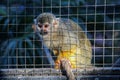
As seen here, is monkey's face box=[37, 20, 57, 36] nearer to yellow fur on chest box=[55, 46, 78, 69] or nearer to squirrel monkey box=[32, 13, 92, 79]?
squirrel monkey box=[32, 13, 92, 79]

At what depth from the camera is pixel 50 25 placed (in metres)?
4.14

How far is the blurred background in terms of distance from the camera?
4.23 m

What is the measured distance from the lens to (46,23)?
4.12 m

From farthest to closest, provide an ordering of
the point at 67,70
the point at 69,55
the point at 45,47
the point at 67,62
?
the point at 45,47 < the point at 69,55 < the point at 67,62 < the point at 67,70

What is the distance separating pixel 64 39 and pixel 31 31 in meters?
0.95

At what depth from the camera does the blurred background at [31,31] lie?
4227 mm

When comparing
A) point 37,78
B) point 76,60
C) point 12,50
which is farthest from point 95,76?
point 12,50

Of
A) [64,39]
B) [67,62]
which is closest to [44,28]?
[64,39]

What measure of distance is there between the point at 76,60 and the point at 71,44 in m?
0.22

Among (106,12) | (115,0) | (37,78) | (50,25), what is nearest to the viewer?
(37,78)

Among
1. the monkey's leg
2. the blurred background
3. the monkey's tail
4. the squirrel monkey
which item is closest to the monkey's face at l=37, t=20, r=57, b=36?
the squirrel monkey

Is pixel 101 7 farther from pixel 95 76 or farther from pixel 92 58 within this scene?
pixel 95 76

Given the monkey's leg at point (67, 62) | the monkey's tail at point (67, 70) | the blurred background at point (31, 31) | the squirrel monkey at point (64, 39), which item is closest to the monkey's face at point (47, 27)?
the squirrel monkey at point (64, 39)

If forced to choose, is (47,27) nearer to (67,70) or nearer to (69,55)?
A: (69,55)
